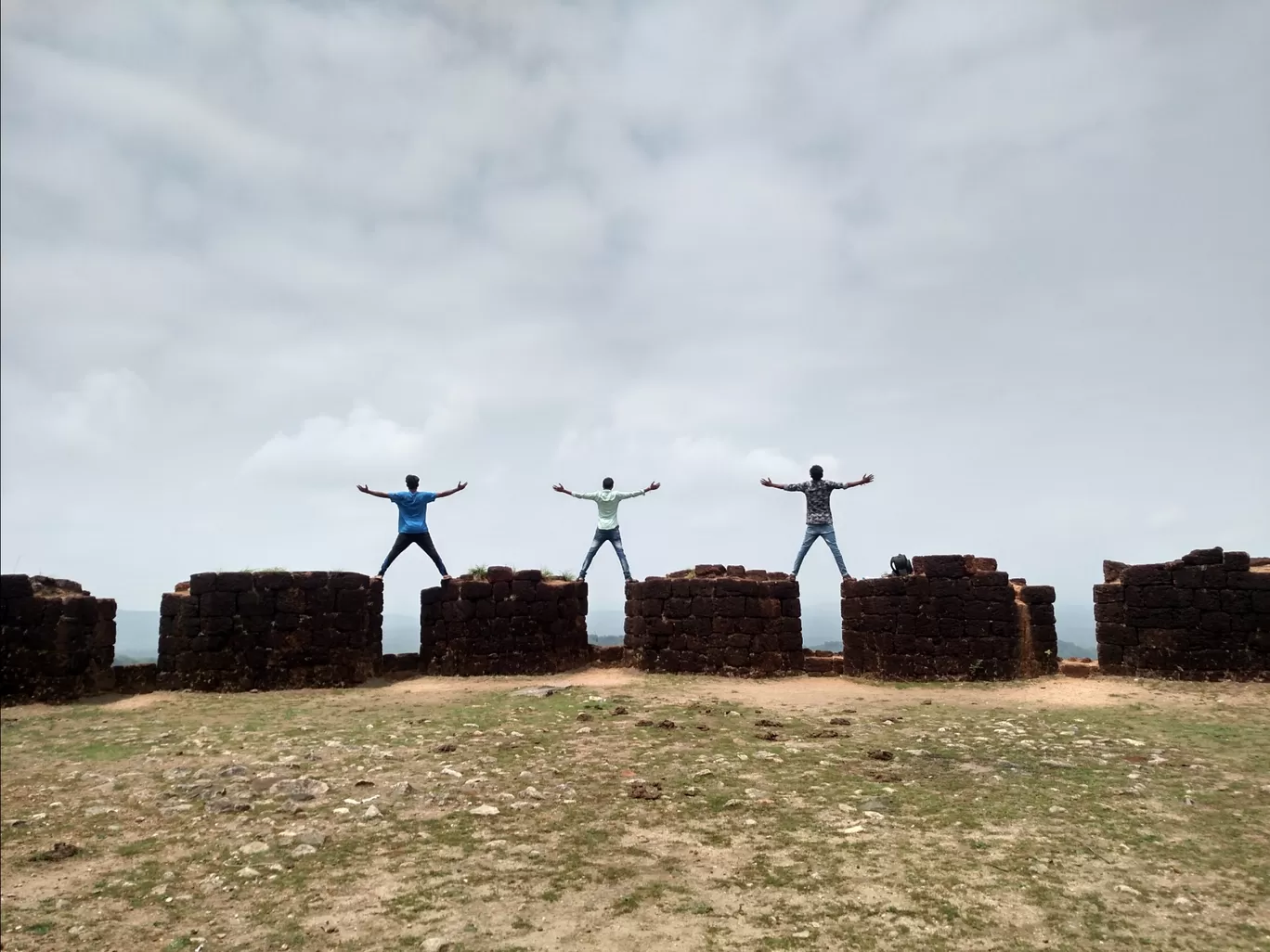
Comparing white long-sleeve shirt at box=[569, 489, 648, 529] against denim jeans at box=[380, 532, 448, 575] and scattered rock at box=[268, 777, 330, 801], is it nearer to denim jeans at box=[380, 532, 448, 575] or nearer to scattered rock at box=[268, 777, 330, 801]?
denim jeans at box=[380, 532, 448, 575]

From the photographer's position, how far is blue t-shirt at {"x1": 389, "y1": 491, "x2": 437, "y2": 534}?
15133mm

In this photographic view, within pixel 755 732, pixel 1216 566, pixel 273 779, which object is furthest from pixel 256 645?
pixel 1216 566

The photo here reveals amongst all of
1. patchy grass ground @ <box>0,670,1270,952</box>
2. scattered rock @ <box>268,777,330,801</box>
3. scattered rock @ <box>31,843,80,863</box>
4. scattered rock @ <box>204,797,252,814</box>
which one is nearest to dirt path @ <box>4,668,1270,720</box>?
patchy grass ground @ <box>0,670,1270,952</box>

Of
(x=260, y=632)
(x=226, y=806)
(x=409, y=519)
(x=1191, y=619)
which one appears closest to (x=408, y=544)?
(x=409, y=519)

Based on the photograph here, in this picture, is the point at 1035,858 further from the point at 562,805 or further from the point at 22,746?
the point at 22,746

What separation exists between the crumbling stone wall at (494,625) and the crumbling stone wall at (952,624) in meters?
5.50

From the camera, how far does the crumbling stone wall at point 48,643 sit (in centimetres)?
1390

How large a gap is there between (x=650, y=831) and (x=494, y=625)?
944cm

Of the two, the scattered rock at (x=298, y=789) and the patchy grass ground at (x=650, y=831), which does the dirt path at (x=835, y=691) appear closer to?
the patchy grass ground at (x=650, y=831)

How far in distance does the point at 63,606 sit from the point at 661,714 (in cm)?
1104

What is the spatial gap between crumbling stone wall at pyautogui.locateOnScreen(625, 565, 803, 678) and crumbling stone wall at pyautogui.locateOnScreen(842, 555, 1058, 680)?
1151 mm

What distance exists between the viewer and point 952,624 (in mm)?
13953

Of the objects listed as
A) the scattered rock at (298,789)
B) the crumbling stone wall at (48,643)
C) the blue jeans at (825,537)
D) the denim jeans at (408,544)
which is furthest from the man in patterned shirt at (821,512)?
the crumbling stone wall at (48,643)

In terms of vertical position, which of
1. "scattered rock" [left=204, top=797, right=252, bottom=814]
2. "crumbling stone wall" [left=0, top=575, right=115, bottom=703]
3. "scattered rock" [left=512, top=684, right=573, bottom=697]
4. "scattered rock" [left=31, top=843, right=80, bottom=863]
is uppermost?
"crumbling stone wall" [left=0, top=575, right=115, bottom=703]
